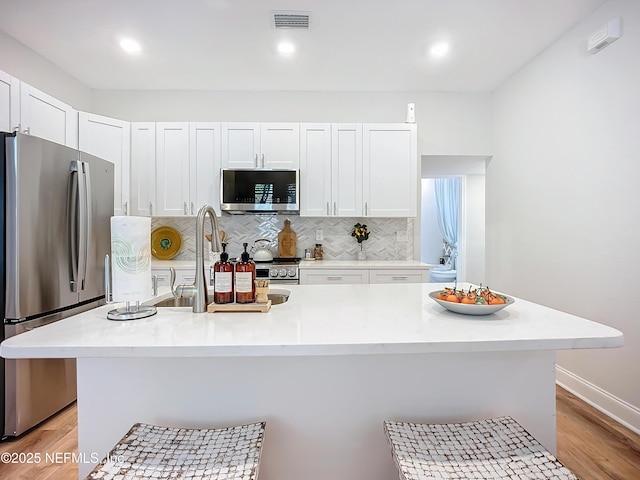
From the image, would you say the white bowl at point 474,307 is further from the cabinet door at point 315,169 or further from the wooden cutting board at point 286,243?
the wooden cutting board at point 286,243

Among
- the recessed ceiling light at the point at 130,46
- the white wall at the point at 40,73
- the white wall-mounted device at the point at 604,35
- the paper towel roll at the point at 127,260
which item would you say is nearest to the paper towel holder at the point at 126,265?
the paper towel roll at the point at 127,260

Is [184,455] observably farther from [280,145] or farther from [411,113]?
[411,113]

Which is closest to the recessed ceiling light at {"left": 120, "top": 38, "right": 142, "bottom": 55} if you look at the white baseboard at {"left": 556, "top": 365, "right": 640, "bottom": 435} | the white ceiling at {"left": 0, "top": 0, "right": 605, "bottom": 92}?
the white ceiling at {"left": 0, "top": 0, "right": 605, "bottom": 92}

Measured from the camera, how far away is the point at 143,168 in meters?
3.56

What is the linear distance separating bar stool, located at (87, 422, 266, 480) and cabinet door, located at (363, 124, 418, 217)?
9.27ft

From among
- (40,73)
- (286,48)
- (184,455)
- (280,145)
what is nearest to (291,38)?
(286,48)

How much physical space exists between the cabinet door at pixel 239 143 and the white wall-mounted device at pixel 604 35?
2.78 metres

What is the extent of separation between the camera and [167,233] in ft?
12.9

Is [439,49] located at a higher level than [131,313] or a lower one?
higher

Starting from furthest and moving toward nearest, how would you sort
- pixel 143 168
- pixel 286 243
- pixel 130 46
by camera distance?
pixel 286 243 < pixel 143 168 < pixel 130 46

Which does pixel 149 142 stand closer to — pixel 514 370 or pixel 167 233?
pixel 167 233

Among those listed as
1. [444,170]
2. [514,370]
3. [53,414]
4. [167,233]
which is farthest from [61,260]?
[444,170]

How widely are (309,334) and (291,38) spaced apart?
8.36 ft

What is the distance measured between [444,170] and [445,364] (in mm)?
4096
